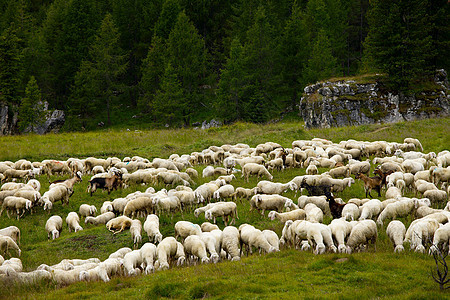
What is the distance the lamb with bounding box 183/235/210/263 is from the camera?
12016 millimetres

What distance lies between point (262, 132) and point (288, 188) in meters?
19.4

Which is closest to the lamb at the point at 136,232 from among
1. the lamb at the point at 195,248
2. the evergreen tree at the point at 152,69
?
the lamb at the point at 195,248

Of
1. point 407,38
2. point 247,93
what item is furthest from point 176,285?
point 247,93

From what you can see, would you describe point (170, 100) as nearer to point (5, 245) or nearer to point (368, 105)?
point (368, 105)

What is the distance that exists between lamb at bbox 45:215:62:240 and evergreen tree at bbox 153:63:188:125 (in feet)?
136

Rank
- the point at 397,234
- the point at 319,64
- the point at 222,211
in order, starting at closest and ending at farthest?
the point at 397,234
the point at 222,211
the point at 319,64

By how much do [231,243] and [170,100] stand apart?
47013mm

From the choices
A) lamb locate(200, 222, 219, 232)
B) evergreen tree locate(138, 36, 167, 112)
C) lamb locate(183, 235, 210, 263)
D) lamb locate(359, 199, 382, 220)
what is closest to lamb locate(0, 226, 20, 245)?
lamb locate(183, 235, 210, 263)

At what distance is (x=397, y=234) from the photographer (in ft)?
39.3

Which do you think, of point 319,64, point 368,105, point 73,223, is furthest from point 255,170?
point 319,64

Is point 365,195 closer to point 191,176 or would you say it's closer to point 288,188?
point 288,188

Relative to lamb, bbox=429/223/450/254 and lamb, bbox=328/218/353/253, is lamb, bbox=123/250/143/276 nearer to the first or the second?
lamb, bbox=328/218/353/253

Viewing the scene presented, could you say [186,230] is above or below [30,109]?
below

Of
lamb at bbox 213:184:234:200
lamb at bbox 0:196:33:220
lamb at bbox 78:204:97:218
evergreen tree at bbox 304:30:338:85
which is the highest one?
evergreen tree at bbox 304:30:338:85
